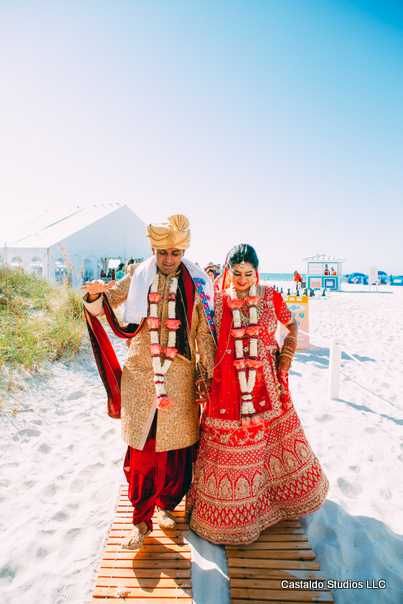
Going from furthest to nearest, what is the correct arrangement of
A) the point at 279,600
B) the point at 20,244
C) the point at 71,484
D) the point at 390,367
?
1. the point at 20,244
2. the point at 390,367
3. the point at 71,484
4. the point at 279,600

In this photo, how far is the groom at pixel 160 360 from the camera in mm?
2078

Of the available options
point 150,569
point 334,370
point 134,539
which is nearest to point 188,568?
point 150,569

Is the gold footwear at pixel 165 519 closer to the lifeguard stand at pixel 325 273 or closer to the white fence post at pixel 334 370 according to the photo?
the white fence post at pixel 334 370

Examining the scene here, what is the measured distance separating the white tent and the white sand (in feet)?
21.3

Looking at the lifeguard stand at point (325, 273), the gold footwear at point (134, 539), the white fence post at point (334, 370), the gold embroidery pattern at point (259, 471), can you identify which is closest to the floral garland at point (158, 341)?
the gold embroidery pattern at point (259, 471)

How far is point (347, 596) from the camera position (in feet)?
6.11

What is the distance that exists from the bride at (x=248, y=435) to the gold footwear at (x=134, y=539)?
369 millimetres

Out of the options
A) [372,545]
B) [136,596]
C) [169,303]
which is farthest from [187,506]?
[169,303]

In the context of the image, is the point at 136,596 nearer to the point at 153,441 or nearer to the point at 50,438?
the point at 153,441

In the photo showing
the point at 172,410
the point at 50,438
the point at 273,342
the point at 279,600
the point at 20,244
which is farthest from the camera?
the point at 20,244

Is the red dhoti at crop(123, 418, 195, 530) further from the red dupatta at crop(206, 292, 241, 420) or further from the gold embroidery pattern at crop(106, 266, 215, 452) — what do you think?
the red dupatta at crop(206, 292, 241, 420)

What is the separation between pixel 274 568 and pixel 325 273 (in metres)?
23.4

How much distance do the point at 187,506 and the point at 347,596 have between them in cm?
111

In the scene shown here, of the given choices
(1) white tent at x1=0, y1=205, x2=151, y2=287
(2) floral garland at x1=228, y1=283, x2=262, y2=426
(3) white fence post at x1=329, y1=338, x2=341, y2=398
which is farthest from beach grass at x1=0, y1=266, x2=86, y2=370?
(3) white fence post at x1=329, y1=338, x2=341, y2=398
